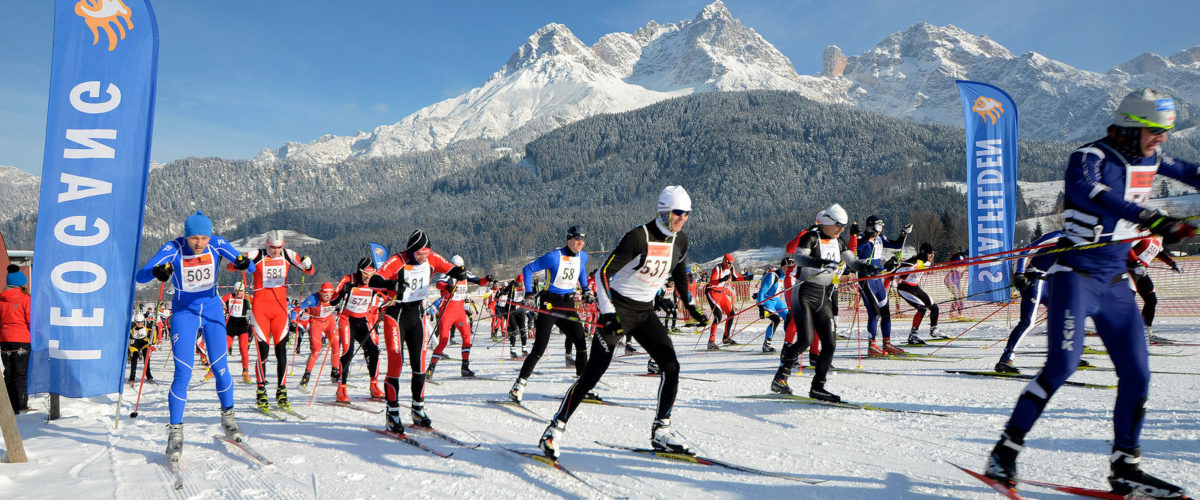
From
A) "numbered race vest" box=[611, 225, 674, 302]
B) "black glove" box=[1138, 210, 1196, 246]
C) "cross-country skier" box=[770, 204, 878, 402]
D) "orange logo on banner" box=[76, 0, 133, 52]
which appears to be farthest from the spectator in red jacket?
"black glove" box=[1138, 210, 1196, 246]

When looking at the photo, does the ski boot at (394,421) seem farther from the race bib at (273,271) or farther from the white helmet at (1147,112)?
the white helmet at (1147,112)

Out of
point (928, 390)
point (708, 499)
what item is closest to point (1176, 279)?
point (928, 390)

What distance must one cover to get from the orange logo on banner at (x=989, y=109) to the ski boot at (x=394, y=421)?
14.5 meters

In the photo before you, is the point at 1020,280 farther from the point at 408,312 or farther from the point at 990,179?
the point at 990,179

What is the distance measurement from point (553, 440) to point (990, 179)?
13.8 meters

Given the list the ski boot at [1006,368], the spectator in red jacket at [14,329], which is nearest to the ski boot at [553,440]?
the ski boot at [1006,368]

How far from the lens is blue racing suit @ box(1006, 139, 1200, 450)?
3525 millimetres

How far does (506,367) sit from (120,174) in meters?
7.64

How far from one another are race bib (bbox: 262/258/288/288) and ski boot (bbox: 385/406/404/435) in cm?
372

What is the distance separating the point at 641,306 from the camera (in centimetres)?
500

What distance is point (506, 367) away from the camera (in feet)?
42.1

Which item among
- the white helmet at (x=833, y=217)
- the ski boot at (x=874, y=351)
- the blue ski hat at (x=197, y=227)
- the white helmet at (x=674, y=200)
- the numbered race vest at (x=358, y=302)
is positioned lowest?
the ski boot at (x=874, y=351)

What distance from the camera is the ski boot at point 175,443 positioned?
5461 mm

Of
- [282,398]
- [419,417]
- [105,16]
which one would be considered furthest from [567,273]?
[105,16]
